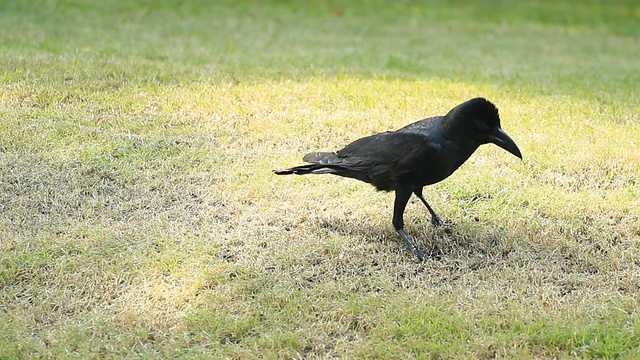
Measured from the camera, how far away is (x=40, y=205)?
205 inches

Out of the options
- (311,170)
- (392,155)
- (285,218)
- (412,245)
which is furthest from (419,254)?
(285,218)

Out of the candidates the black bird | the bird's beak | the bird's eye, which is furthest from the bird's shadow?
the bird's eye

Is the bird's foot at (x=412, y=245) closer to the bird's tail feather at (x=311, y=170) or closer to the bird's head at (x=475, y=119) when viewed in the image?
the bird's tail feather at (x=311, y=170)

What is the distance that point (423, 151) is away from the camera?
4.52m

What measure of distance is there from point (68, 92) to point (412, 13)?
914 centimetres

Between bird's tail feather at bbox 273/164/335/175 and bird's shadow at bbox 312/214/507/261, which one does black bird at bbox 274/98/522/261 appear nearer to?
bird's tail feather at bbox 273/164/335/175

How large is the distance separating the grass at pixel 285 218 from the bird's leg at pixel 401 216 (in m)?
0.08

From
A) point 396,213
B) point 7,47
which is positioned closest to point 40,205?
point 396,213

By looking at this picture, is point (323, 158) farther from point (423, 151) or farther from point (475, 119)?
point (475, 119)

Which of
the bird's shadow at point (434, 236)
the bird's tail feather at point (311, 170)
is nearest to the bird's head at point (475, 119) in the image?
the bird's shadow at point (434, 236)

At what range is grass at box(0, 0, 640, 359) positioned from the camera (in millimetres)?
4051

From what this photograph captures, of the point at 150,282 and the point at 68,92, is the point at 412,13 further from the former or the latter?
the point at 150,282

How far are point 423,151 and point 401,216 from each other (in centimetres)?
47

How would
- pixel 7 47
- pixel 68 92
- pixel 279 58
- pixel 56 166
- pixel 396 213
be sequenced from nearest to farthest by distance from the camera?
pixel 396 213 → pixel 56 166 → pixel 68 92 → pixel 7 47 → pixel 279 58
